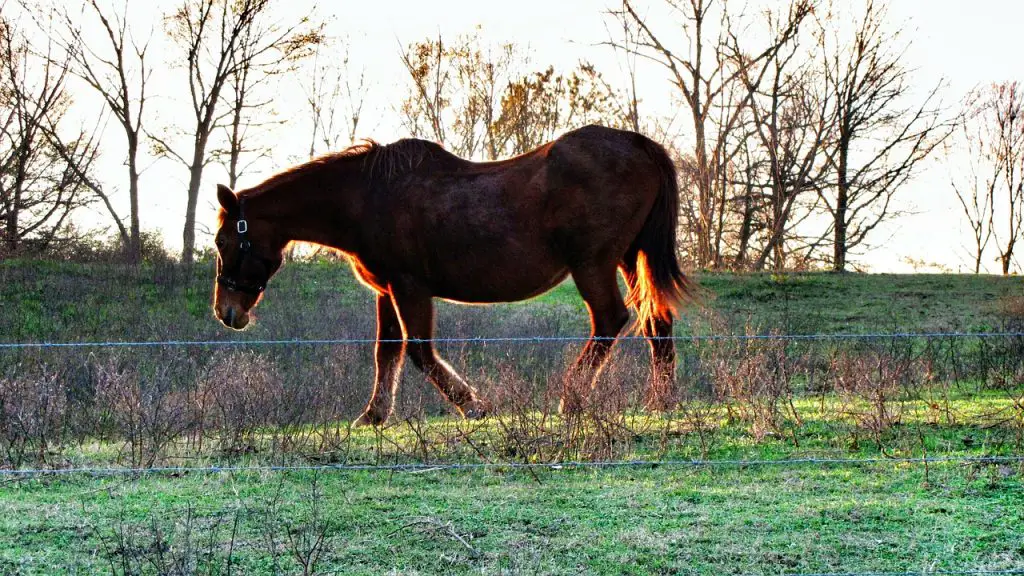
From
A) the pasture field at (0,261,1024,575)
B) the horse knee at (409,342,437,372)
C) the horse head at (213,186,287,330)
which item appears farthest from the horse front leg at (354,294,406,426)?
the horse head at (213,186,287,330)

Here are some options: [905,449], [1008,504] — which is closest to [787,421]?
[905,449]

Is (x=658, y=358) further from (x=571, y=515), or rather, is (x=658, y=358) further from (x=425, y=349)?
(x=571, y=515)

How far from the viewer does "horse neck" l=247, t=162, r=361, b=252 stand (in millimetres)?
8234

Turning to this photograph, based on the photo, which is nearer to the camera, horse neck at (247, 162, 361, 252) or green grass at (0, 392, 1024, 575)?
green grass at (0, 392, 1024, 575)

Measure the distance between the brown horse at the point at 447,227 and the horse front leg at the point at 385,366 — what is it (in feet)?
0.04

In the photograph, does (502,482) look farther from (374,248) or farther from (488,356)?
(488,356)

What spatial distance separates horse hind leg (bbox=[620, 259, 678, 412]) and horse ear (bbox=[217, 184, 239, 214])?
327 cm

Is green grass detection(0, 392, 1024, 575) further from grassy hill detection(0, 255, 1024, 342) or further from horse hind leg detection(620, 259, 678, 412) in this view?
grassy hill detection(0, 255, 1024, 342)

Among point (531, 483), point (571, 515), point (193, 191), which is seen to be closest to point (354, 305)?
point (193, 191)

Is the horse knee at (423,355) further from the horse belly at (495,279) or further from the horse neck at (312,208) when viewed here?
the horse neck at (312,208)

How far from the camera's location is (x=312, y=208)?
8.28m

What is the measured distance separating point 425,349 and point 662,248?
7.01 ft

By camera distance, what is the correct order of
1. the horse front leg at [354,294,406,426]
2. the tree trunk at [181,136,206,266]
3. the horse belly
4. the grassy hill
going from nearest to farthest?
the horse front leg at [354,294,406,426], the horse belly, the grassy hill, the tree trunk at [181,136,206,266]

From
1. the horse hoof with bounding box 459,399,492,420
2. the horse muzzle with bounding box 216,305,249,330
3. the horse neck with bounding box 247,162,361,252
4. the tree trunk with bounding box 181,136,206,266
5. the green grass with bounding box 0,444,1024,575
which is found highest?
the tree trunk with bounding box 181,136,206,266
